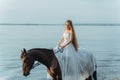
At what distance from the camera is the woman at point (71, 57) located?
11230 mm

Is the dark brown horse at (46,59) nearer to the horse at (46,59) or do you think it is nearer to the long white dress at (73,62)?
the horse at (46,59)

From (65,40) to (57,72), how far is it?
1.14 meters

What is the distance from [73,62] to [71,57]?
20 cm

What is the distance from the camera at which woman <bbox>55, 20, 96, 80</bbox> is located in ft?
36.8

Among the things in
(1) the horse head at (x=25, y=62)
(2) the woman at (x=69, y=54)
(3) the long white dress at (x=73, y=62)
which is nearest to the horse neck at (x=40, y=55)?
(1) the horse head at (x=25, y=62)

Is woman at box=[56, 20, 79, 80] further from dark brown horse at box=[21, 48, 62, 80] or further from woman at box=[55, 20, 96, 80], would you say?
dark brown horse at box=[21, 48, 62, 80]

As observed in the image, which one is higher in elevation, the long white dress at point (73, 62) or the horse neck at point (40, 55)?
the horse neck at point (40, 55)

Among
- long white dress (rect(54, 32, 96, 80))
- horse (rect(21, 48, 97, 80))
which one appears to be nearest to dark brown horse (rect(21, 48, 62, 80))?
horse (rect(21, 48, 97, 80))

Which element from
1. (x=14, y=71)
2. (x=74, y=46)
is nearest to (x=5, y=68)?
(x=14, y=71)

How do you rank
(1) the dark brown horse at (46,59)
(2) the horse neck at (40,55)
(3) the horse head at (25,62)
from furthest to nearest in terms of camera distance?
(2) the horse neck at (40,55)
(1) the dark brown horse at (46,59)
(3) the horse head at (25,62)

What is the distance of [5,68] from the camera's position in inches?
874

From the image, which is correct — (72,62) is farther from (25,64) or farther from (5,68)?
(5,68)

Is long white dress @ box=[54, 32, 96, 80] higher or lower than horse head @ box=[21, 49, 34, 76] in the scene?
lower

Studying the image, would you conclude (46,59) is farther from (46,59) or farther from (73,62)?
(73,62)
